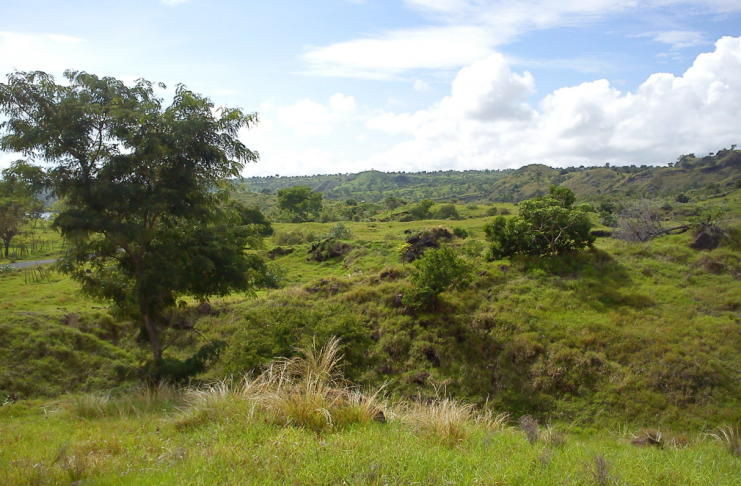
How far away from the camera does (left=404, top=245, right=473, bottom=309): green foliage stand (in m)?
14.8

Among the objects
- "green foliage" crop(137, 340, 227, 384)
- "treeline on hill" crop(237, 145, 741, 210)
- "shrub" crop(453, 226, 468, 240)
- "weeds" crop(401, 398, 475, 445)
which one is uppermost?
"treeline on hill" crop(237, 145, 741, 210)

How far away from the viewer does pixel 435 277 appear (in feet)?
48.5

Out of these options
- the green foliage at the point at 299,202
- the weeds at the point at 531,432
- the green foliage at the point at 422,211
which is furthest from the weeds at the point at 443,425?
the green foliage at the point at 299,202

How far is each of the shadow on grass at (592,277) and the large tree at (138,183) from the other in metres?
10.4

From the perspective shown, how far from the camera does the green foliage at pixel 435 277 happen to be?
14.8 m

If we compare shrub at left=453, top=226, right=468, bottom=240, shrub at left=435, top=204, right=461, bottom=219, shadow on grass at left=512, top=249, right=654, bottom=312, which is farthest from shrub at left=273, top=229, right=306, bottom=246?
shadow on grass at left=512, top=249, right=654, bottom=312

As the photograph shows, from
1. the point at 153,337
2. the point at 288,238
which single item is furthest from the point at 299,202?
the point at 153,337

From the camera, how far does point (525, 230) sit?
17.1 metres

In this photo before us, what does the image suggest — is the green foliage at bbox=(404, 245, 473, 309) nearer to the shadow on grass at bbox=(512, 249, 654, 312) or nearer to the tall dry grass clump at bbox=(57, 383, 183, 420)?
the shadow on grass at bbox=(512, 249, 654, 312)

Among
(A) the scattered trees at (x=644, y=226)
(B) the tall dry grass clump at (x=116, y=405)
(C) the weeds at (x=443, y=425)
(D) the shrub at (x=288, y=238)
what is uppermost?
(A) the scattered trees at (x=644, y=226)

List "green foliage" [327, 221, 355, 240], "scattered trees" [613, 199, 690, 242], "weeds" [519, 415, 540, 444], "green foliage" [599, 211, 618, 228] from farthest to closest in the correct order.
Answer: "green foliage" [599, 211, 618, 228] < "green foliage" [327, 221, 355, 240] < "scattered trees" [613, 199, 690, 242] < "weeds" [519, 415, 540, 444]

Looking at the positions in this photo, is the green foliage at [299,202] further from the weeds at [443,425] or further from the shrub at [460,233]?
the weeds at [443,425]

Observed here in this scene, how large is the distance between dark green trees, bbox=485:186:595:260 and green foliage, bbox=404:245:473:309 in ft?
10.3

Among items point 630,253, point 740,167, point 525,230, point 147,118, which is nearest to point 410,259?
point 525,230
